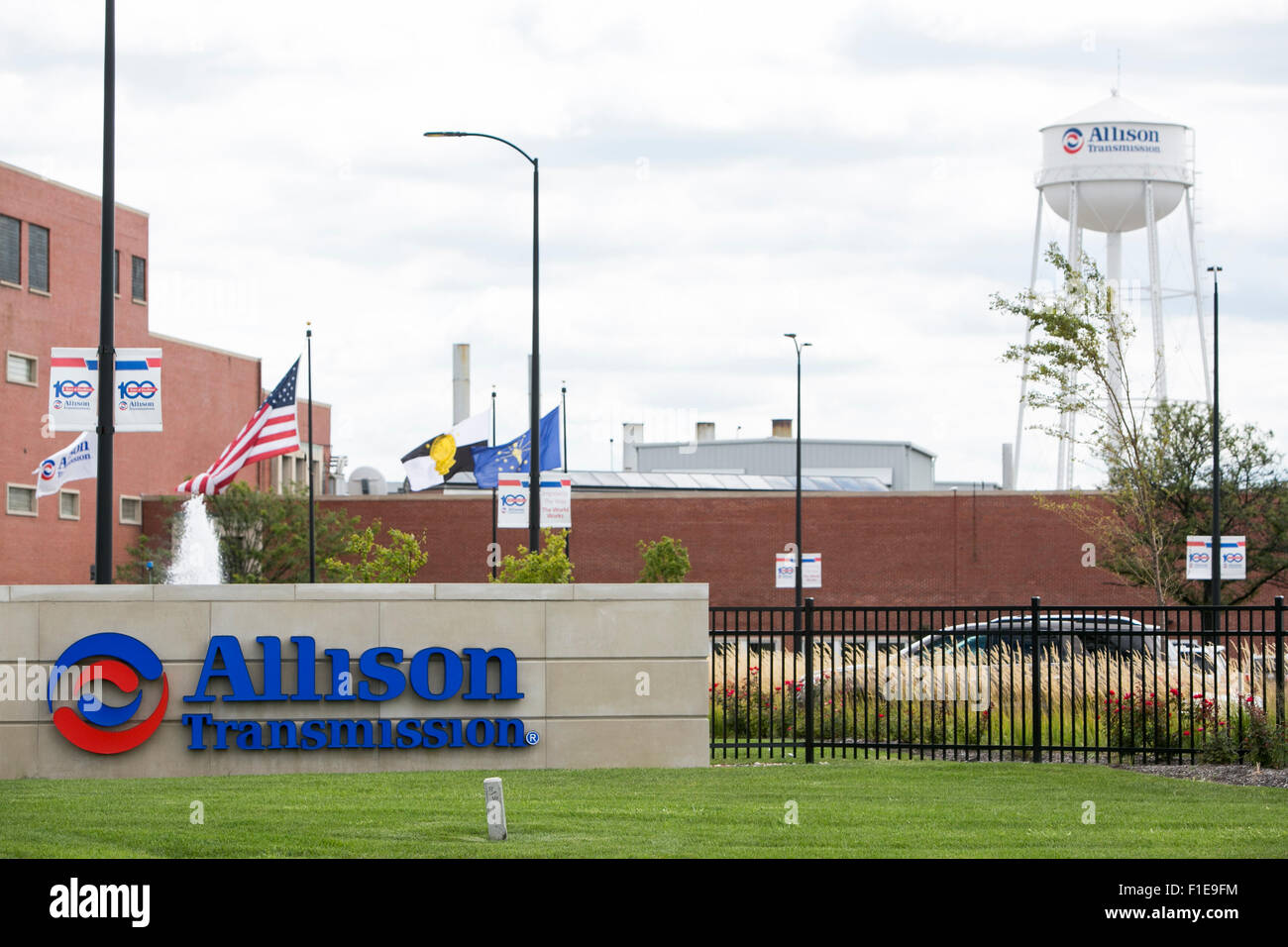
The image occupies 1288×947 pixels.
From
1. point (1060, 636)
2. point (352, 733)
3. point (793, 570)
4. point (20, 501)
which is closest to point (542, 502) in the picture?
point (352, 733)

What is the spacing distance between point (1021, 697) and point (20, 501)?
42.0 metres

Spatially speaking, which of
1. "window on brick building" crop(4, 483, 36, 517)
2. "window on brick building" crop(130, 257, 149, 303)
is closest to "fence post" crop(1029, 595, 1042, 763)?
"window on brick building" crop(4, 483, 36, 517)

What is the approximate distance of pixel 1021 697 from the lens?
18.4m

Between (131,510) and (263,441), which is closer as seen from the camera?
(263,441)

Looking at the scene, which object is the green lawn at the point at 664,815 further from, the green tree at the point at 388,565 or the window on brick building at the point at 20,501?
the window on brick building at the point at 20,501

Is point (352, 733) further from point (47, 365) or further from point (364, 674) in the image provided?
point (47, 365)

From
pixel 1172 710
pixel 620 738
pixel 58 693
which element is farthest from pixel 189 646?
pixel 1172 710

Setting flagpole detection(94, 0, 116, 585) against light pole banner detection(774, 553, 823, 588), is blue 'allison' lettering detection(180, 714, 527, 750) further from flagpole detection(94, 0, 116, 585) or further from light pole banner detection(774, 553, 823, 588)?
light pole banner detection(774, 553, 823, 588)

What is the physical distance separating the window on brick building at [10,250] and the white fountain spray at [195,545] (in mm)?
9217

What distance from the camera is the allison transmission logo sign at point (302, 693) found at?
1584cm

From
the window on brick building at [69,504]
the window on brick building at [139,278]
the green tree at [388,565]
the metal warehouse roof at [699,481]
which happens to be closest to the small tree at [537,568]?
the green tree at [388,565]
